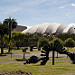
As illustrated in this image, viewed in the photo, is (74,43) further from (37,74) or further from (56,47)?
(37,74)

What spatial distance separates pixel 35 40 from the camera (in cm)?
9306

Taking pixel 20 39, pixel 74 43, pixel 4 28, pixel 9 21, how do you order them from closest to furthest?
pixel 74 43
pixel 4 28
pixel 9 21
pixel 20 39

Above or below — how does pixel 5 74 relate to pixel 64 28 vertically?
below

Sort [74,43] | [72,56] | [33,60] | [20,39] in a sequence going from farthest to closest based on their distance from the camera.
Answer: [20,39] → [74,43] → [72,56] → [33,60]

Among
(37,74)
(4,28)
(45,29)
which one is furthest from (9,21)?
(45,29)

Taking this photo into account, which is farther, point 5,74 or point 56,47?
point 56,47

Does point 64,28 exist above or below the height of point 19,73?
above

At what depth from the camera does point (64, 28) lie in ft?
479

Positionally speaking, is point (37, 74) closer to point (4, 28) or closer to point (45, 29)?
point (4, 28)

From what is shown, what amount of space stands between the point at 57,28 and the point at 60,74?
439 feet

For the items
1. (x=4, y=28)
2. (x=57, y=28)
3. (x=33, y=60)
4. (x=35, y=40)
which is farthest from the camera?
(x=57, y=28)

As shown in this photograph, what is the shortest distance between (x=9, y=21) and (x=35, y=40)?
108 ft

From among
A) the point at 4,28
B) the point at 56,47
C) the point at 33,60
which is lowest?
the point at 33,60

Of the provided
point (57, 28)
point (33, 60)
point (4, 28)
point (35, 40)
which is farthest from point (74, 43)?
point (57, 28)
